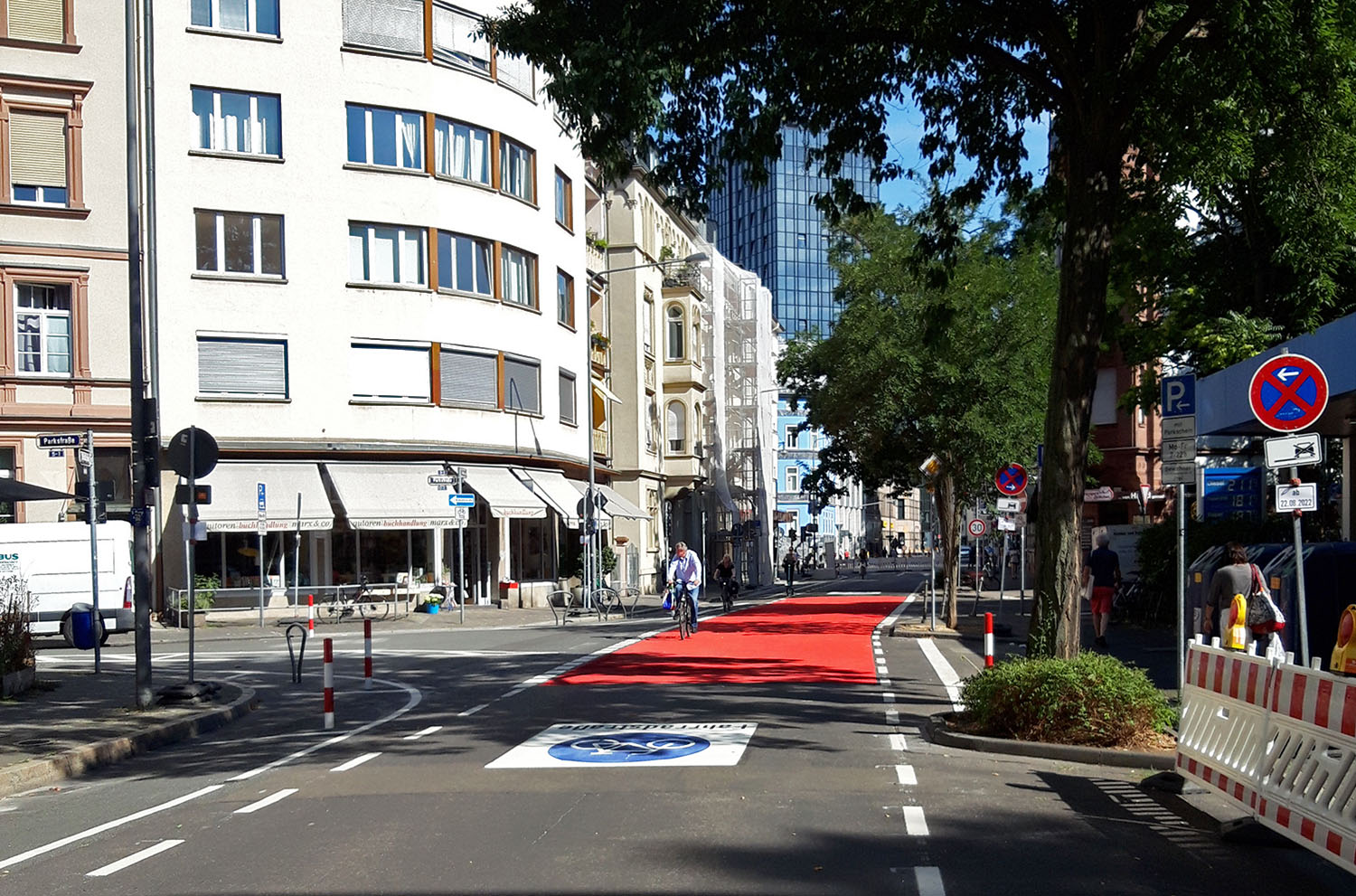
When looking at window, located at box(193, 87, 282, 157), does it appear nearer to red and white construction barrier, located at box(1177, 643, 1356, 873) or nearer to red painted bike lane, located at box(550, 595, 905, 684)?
red painted bike lane, located at box(550, 595, 905, 684)

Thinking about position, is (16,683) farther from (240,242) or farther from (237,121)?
(237,121)

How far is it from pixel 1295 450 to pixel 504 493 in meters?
28.8

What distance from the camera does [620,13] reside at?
12.5 m

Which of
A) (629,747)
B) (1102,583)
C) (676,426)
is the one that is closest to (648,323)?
(676,426)

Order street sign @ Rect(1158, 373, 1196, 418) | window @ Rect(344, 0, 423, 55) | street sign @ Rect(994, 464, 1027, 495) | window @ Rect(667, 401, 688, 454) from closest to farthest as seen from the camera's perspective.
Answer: street sign @ Rect(1158, 373, 1196, 418) < street sign @ Rect(994, 464, 1027, 495) < window @ Rect(344, 0, 423, 55) < window @ Rect(667, 401, 688, 454)

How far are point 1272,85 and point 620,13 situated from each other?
5.80 meters

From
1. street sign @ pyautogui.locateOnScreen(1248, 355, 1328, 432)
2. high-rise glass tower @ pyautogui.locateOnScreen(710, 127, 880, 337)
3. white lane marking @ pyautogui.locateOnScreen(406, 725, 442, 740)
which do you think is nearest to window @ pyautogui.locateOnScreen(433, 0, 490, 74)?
white lane marking @ pyautogui.locateOnScreen(406, 725, 442, 740)

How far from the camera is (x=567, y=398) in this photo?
145ft

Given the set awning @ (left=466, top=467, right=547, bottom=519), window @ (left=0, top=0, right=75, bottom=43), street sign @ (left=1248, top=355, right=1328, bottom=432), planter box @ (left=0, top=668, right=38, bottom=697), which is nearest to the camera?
street sign @ (left=1248, top=355, right=1328, bottom=432)

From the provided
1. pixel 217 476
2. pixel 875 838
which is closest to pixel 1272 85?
pixel 875 838

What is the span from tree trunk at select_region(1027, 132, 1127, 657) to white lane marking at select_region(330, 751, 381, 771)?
5.61m

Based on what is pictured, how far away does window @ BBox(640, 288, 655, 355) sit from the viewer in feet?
179

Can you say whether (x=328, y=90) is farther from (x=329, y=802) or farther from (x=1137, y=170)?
(x=329, y=802)

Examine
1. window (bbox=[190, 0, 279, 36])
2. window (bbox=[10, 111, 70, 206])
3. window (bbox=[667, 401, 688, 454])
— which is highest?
window (bbox=[190, 0, 279, 36])
